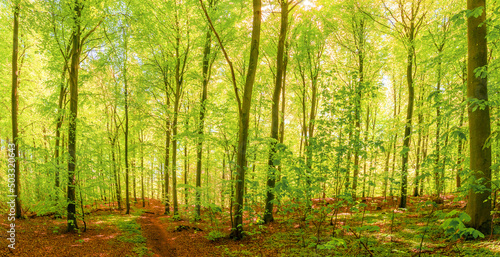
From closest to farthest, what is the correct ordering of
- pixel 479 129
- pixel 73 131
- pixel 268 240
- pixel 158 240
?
1. pixel 479 129
2. pixel 268 240
3. pixel 73 131
4. pixel 158 240

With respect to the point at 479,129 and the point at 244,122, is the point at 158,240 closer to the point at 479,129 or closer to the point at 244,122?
the point at 244,122

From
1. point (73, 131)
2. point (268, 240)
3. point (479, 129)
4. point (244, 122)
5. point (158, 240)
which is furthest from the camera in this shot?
point (158, 240)

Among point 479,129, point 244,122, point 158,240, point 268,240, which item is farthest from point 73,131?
point 479,129

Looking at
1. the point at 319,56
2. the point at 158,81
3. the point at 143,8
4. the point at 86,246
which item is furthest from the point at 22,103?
the point at 319,56

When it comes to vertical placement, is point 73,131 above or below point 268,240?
above

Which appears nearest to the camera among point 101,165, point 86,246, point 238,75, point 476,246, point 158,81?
point 476,246

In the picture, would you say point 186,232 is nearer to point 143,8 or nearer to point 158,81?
point 158,81

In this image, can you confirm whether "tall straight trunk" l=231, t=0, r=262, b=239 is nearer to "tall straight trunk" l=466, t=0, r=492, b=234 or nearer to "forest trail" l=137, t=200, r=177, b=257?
"forest trail" l=137, t=200, r=177, b=257

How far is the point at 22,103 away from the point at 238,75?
14836 mm

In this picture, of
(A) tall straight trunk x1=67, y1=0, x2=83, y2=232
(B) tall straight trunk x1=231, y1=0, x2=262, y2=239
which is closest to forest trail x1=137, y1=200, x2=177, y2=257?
(B) tall straight trunk x1=231, y1=0, x2=262, y2=239

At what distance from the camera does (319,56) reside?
1371cm

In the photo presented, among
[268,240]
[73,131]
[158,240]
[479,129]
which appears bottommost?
[158,240]

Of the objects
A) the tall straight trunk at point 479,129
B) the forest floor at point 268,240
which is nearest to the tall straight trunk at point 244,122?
the forest floor at point 268,240

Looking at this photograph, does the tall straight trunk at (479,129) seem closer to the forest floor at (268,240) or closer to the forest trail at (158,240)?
the forest floor at (268,240)
